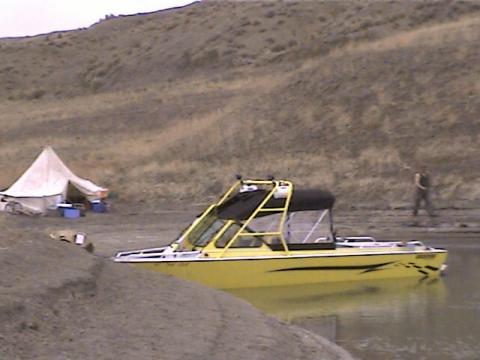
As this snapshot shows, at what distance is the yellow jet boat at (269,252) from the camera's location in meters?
20.0

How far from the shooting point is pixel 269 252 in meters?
20.7

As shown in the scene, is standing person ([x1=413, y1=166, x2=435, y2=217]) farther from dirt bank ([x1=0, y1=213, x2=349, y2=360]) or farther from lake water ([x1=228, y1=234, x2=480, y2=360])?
dirt bank ([x1=0, y1=213, x2=349, y2=360])

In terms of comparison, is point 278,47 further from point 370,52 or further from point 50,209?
point 50,209

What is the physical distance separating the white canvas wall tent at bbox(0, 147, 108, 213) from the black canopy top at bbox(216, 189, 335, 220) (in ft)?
45.9

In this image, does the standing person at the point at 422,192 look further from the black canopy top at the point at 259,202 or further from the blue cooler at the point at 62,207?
the blue cooler at the point at 62,207

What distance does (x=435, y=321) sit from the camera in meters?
17.1

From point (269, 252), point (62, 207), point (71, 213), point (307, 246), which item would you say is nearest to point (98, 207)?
point (62, 207)

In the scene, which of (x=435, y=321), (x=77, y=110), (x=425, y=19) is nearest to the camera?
(x=435, y=321)

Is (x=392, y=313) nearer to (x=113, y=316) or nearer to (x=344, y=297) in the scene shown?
(x=344, y=297)

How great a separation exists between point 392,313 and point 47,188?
63.1 ft

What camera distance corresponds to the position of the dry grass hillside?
126 feet

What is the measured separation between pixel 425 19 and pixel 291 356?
4423 cm

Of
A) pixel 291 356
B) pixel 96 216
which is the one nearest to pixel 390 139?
pixel 96 216

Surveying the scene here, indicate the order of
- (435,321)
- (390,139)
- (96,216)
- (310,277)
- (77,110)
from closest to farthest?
(435,321) < (310,277) < (96,216) < (390,139) < (77,110)
